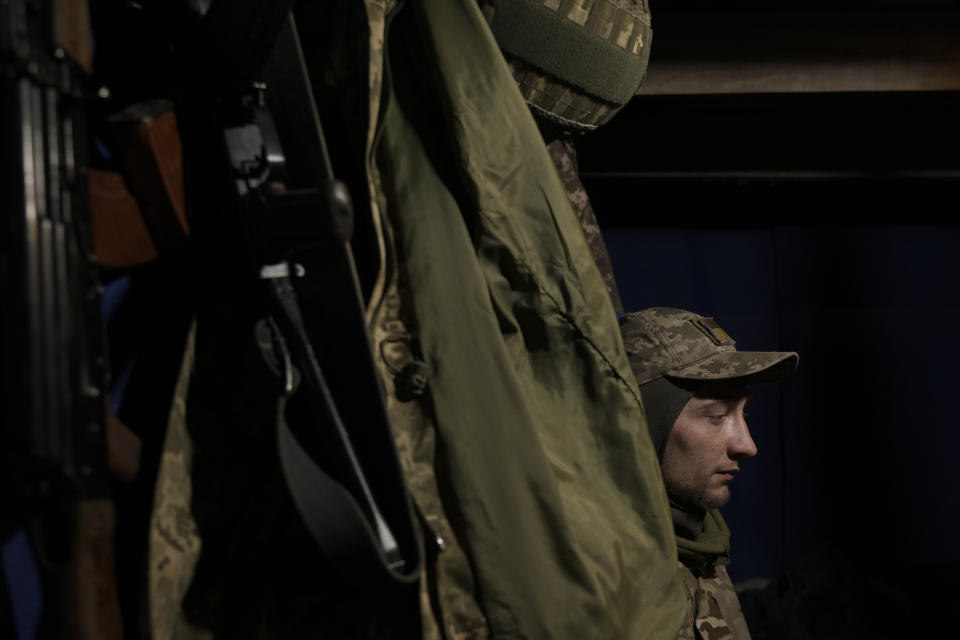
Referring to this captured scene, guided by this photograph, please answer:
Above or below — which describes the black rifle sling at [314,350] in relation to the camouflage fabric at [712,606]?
above

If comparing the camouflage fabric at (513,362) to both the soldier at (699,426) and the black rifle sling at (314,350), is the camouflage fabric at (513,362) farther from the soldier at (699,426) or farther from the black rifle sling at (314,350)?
the soldier at (699,426)

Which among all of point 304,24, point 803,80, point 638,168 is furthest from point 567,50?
point 638,168

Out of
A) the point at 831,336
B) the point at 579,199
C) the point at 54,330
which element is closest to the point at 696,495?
the point at 579,199

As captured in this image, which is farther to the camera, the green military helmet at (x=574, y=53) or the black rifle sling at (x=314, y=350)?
the green military helmet at (x=574, y=53)

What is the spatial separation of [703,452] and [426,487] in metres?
0.75

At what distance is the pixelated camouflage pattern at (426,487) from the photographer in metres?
0.56

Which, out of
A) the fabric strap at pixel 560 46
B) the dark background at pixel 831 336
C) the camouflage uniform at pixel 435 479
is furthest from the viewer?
the dark background at pixel 831 336

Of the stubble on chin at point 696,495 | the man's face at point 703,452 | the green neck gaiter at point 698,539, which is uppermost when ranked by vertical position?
the man's face at point 703,452

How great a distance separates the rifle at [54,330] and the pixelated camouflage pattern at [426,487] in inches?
6.4

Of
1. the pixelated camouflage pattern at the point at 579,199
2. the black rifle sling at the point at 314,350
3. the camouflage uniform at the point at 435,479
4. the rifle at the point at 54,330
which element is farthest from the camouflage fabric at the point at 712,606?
the rifle at the point at 54,330

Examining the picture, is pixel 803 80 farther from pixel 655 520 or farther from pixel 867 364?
pixel 655 520

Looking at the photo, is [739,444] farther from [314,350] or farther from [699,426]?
[314,350]

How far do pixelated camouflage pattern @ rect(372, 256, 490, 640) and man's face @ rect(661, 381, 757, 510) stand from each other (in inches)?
28.4

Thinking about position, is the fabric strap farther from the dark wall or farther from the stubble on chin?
the dark wall
